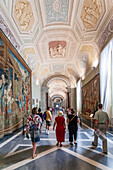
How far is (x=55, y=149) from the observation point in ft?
16.8

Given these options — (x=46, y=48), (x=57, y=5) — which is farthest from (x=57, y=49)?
(x=57, y=5)

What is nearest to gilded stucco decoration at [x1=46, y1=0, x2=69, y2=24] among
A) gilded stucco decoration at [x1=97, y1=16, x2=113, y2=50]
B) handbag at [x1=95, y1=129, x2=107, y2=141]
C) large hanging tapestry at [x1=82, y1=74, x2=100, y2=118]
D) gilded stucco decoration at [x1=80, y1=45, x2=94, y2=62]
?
gilded stucco decoration at [x1=97, y1=16, x2=113, y2=50]

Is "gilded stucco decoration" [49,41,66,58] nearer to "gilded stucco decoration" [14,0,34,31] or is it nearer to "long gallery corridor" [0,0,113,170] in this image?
"long gallery corridor" [0,0,113,170]

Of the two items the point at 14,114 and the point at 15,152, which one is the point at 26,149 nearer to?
the point at 15,152

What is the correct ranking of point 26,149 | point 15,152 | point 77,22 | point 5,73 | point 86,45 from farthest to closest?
point 86,45 < point 77,22 < point 5,73 < point 26,149 < point 15,152

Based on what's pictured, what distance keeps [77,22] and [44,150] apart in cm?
898

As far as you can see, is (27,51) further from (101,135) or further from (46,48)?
(101,135)

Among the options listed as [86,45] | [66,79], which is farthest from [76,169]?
[66,79]

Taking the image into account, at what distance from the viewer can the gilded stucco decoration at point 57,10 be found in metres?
7.66

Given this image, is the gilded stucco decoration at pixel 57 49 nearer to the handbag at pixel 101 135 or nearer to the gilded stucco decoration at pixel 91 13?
the gilded stucco decoration at pixel 91 13

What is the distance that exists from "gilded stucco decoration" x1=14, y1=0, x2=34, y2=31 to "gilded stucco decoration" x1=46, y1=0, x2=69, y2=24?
1297 millimetres

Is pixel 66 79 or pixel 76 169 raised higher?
pixel 66 79

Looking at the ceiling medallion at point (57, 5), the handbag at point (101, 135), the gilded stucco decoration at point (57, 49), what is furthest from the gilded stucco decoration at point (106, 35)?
the handbag at point (101, 135)

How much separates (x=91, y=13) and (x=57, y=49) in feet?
22.3
